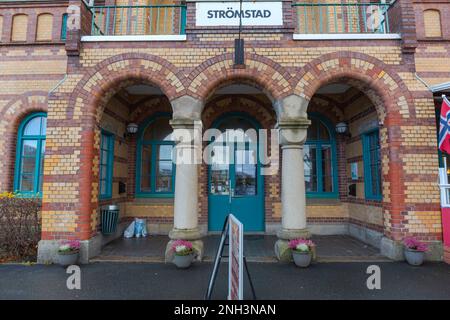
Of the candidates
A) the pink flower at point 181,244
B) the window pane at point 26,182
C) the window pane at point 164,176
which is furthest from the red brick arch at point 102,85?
the window pane at point 26,182

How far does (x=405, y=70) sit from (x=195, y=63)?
4491mm

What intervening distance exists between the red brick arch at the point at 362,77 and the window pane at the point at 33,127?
7.59 meters

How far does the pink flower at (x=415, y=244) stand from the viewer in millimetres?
5195

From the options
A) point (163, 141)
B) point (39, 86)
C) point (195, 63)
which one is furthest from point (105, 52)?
point (39, 86)

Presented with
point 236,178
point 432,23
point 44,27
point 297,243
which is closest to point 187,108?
point 236,178

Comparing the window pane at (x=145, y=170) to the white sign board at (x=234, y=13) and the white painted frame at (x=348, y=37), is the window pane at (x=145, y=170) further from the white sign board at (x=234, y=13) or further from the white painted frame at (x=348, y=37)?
the white painted frame at (x=348, y=37)

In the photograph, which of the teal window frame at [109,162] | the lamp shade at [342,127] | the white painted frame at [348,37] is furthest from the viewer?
the lamp shade at [342,127]

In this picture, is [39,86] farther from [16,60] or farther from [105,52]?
[105,52]

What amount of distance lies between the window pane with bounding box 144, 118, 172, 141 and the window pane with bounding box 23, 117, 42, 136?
10.6 ft

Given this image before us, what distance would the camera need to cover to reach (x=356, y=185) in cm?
758

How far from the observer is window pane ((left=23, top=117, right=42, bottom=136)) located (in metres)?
8.26

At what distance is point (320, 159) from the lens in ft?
27.0

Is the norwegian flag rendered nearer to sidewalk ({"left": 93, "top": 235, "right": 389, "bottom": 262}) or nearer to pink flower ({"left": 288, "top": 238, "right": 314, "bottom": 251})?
sidewalk ({"left": 93, "top": 235, "right": 389, "bottom": 262})

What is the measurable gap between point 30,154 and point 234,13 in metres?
7.15
